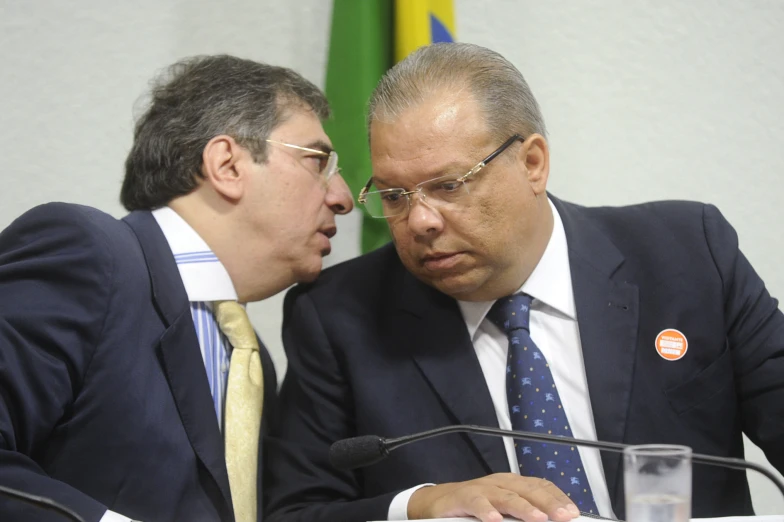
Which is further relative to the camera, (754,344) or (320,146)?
(320,146)

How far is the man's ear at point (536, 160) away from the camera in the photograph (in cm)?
210

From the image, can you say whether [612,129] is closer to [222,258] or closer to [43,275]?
[222,258]

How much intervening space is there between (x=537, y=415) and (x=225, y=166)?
97cm

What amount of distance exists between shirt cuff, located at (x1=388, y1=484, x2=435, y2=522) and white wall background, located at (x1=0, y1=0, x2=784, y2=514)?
57.6 inches

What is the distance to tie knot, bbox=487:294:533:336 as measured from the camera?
2.08 m

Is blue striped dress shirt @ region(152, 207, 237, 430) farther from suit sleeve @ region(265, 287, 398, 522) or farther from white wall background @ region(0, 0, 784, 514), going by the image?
white wall background @ region(0, 0, 784, 514)

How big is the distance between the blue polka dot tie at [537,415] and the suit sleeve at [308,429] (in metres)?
0.37

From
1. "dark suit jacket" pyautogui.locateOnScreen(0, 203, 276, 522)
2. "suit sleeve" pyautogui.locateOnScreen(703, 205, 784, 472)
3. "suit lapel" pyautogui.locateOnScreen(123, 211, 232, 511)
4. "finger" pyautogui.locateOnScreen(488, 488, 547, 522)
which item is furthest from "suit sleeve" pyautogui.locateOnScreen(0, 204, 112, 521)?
"suit sleeve" pyautogui.locateOnScreen(703, 205, 784, 472)

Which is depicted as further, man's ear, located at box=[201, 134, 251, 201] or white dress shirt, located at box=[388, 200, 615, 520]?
man's ear, located at box=[201, 134, 251, 201]

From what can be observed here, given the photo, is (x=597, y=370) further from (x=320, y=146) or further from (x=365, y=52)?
(x=365, y=52)

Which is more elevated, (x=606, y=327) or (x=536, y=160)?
Answer: (x=536, y=160)

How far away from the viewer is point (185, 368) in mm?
1966

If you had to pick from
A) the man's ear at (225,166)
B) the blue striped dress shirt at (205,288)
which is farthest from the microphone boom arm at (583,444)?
the man's ear at (225,166)

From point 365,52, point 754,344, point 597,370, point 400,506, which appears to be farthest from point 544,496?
point 365,52
